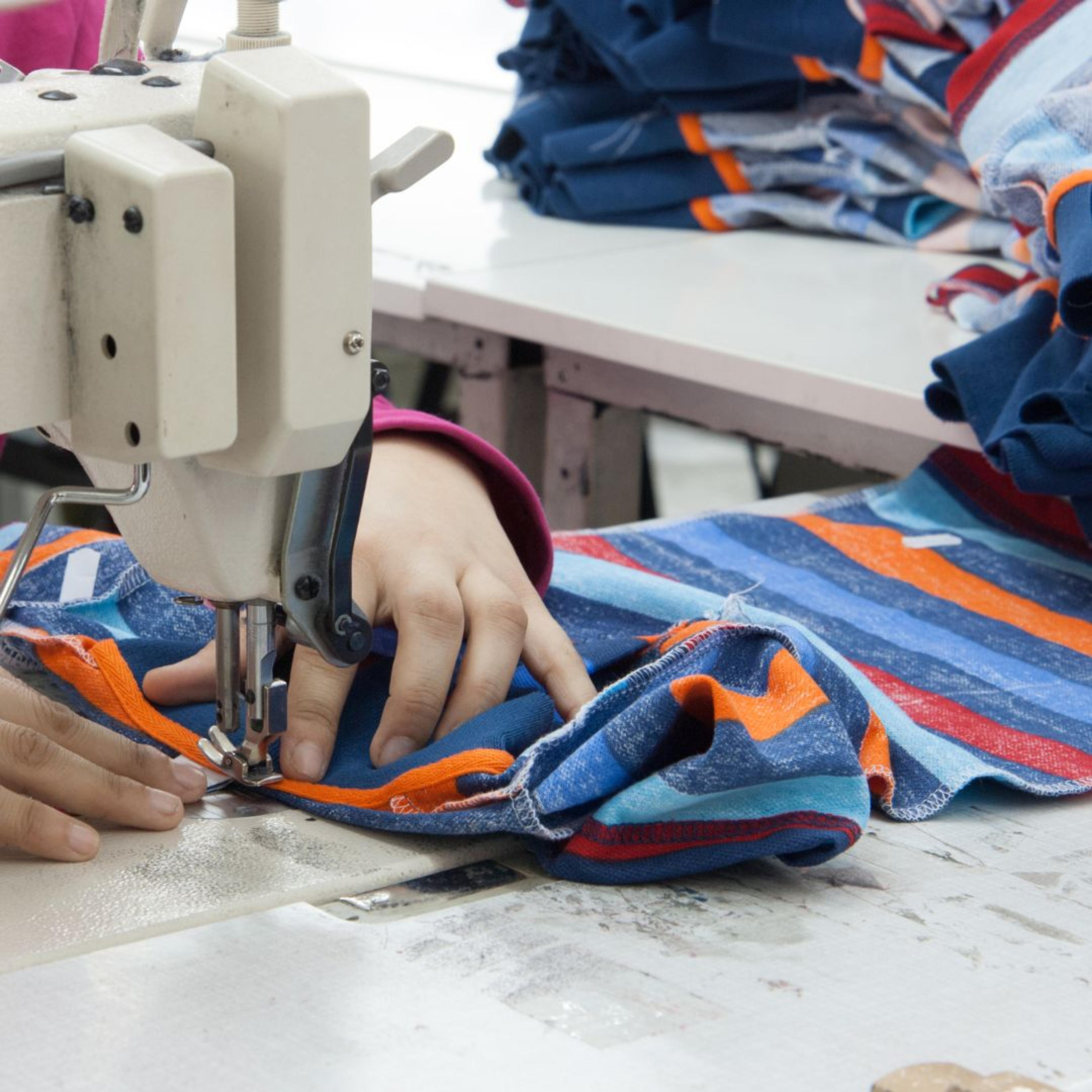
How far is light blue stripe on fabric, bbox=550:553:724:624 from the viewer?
1074 millimetres

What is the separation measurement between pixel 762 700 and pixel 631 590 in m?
0.25

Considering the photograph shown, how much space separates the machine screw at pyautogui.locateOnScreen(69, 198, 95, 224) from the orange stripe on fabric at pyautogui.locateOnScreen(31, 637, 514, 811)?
0.30 m

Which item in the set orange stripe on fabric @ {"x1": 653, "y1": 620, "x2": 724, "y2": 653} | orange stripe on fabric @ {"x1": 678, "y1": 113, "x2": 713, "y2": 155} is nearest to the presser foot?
orange stripe on fabric @ {"x1": 653, "y1": 620, "x2": 724, "y2": 653}

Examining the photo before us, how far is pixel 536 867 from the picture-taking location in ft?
2.83

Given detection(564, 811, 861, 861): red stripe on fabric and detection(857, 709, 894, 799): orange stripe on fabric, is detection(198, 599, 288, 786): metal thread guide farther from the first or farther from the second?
detection(857, 709, 894, 799): orange stripe on fabric

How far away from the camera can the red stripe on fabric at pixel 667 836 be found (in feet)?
2.72

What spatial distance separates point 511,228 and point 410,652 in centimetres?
117

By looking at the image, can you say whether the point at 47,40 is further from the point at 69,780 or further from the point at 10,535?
the point at 69,780

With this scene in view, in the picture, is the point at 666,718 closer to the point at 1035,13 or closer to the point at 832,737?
the point at 832,737

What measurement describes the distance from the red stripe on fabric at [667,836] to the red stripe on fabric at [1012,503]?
0.57 metres

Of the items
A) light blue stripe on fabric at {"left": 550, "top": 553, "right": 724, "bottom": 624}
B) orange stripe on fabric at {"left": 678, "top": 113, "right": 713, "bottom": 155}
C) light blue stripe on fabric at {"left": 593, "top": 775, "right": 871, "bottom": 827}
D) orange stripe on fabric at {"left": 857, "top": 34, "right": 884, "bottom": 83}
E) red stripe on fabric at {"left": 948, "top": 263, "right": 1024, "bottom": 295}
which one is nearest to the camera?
light blue stripe on fabric at {"left": 593, "top": 775, "right": 871, "bottom": 827}

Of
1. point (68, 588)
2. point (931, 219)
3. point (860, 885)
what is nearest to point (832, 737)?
point (860, 885)

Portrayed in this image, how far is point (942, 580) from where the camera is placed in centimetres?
126

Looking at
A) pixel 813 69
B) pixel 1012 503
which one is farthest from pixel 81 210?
pixel 813 69
